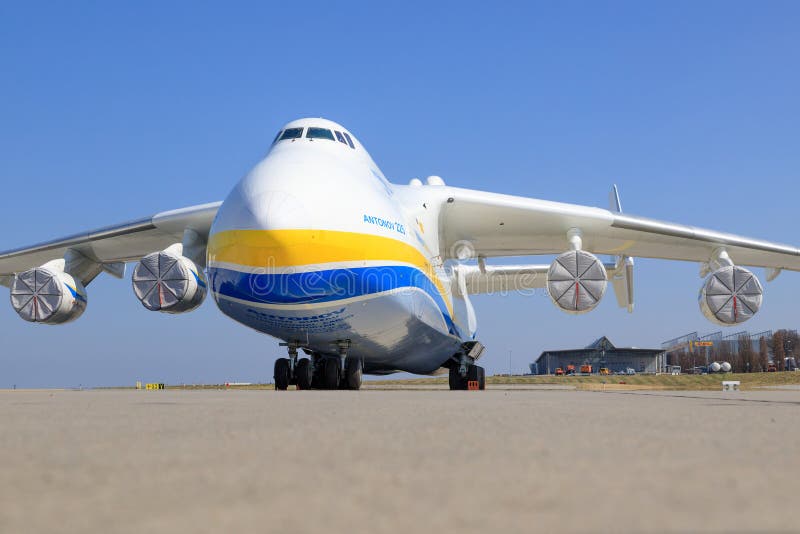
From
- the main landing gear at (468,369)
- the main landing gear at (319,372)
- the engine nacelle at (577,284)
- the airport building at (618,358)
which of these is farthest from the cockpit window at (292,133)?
the airport building at (618,358)

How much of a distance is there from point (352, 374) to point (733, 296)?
21.8ft

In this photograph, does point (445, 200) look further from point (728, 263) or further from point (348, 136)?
point (728, 263)

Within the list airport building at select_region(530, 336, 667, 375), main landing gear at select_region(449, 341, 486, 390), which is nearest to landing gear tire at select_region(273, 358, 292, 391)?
main landing gear at select_region(449, 341, 486, 390)

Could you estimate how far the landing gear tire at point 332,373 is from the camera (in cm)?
1241

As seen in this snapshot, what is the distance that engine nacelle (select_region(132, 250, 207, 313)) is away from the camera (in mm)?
12328

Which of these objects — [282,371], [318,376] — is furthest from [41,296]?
[318,376]

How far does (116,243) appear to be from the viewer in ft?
52.7

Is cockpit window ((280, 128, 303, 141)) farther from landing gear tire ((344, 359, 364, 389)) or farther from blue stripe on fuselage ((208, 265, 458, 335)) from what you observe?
landing gear tire ((344, 359, 364, 389))

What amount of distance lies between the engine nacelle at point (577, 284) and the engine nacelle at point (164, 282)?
5.83 m

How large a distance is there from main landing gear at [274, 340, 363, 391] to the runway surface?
334 inches

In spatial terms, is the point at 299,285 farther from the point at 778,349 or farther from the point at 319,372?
the point at 778,349

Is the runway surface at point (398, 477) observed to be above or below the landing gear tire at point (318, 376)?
below

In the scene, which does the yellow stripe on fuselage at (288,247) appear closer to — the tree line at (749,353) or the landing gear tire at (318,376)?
the landing gear tire at (318,376)

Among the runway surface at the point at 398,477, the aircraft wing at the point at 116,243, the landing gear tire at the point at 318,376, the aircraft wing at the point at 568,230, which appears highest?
the aircraft wing at the point at 568,230
